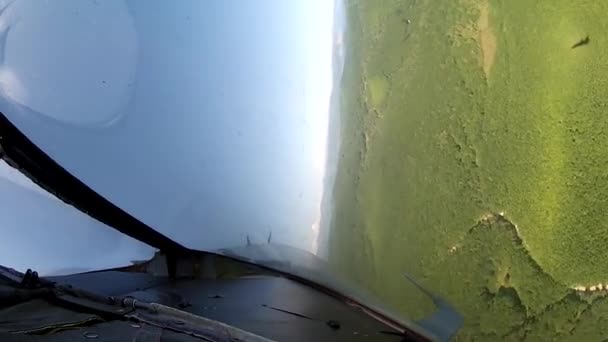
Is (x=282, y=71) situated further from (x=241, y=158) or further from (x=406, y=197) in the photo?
(x=406, y=197)

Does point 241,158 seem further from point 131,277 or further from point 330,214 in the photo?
point 131,277

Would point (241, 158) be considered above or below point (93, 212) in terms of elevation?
above

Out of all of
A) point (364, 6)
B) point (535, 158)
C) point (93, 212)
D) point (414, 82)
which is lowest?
point (93, 212)

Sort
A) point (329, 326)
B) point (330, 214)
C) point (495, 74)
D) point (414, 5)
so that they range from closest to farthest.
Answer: point (329, 326), point (495, 74), point (414, 5), point (330, 214)

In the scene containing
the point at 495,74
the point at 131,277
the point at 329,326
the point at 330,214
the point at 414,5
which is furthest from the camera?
the point at 330,214

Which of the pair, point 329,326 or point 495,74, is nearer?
point 329,326

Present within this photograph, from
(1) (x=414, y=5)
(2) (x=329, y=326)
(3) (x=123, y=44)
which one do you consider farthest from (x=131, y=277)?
(1) (x=414, y=5)

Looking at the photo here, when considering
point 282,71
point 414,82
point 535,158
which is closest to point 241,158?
point 282,71
